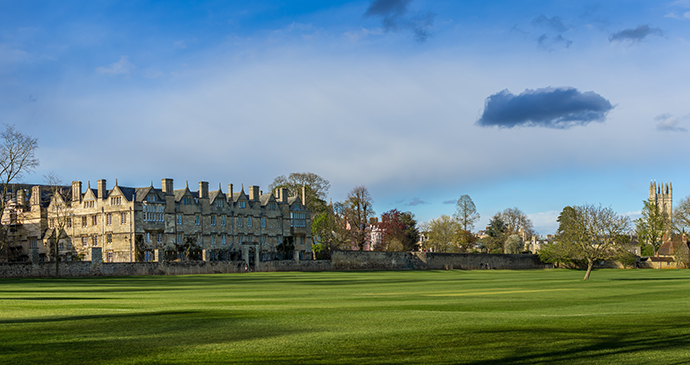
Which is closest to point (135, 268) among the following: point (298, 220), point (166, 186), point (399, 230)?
point (166, 186)

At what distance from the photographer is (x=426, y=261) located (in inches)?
3201

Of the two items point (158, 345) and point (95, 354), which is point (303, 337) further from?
point (95, 354)

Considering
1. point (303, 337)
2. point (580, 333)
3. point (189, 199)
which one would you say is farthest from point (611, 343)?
point (189, 199)

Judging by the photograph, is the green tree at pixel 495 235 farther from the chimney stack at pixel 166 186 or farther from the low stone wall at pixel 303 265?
the chimney stack at pixel 166 186

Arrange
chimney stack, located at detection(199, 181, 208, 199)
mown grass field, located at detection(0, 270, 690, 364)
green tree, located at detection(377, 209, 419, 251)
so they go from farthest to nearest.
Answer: green tree, located at detection(377, 209, 419, 251) < chimney stack, located at detection(199, 181, 208, 199) < mown grass field, located at detection(0, 270, 690, 364)

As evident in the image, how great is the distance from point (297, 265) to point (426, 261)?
20.0 metres

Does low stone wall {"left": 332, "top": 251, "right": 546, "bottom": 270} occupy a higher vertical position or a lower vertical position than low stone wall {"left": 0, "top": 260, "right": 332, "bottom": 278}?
lower

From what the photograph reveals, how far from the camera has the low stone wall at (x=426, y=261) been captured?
75.4 m

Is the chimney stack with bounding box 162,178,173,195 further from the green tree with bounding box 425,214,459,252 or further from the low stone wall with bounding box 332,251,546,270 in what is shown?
the green tree with bounding box 425,214,459,252

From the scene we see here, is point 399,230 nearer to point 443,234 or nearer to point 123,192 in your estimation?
point 443,234

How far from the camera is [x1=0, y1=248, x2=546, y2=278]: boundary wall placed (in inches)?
1885

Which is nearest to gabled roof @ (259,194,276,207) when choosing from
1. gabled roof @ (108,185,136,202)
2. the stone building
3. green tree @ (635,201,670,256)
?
the stone building

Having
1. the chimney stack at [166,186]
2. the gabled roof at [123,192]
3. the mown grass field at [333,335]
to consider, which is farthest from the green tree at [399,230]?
the mown grass field at [333,335]

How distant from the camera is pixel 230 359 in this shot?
877 centimetres
